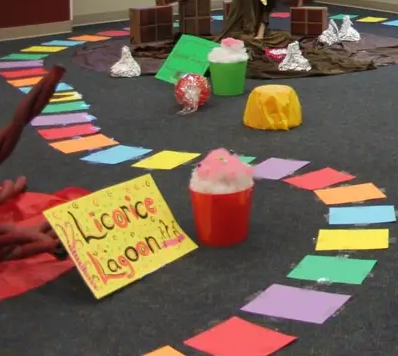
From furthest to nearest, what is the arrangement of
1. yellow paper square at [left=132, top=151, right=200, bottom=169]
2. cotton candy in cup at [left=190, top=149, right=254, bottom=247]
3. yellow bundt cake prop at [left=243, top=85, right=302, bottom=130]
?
yellow bundt cake prop at [left=243, top=85, right=302, bottom=130]
yellow paper square at [left=132, top=151, right=200, bottom=169]
cotton candy in cup at [left=190, top=149, right=254, bottom=247]

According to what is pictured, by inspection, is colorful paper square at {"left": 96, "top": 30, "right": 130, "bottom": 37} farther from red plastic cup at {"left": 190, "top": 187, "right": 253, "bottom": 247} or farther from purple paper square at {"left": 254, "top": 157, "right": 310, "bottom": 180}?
red plastic cup at {"left": 190, "top": 187, "right": 253, "bottom": 247}

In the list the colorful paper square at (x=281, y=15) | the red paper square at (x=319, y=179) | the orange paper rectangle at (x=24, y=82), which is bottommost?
the orange paper rectangle at (x=24, y=82)

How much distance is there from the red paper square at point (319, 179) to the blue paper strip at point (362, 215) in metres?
0.20

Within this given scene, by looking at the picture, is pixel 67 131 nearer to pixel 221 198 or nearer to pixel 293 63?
pixel 221 198

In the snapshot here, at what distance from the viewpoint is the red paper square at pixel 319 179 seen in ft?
7.32

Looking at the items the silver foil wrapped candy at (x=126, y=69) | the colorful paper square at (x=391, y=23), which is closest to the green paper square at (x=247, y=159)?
the silver foil wrapped candy at (x=126, y=69)

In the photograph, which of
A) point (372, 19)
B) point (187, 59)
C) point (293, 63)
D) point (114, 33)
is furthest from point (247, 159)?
point (372, 19)

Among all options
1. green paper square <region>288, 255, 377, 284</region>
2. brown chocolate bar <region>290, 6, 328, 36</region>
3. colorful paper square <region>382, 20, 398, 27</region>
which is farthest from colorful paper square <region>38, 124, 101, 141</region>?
colorful paper square <region>382, 20, 398, 27</region>

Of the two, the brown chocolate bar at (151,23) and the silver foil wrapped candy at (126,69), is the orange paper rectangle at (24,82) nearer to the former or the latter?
the silver foil wrapped candy at (126,69)

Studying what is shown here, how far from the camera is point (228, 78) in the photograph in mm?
3342

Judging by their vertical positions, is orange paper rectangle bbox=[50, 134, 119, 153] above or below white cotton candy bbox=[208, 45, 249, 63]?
below

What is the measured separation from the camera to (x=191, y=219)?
6.62 ft

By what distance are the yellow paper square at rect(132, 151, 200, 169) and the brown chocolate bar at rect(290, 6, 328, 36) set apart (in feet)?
7.41

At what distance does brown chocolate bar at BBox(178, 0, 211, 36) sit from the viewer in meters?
4.57
